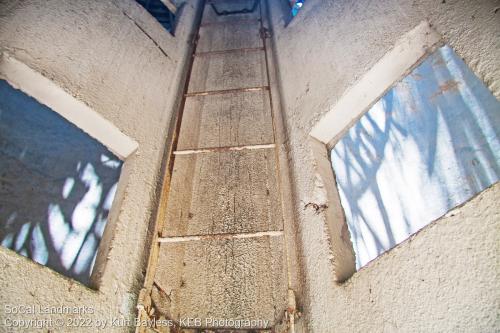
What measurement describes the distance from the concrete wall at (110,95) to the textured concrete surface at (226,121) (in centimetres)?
25

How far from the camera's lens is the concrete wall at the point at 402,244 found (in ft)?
3.21

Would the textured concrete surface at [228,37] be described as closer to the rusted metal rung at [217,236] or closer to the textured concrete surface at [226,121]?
the textured concrete surface at [226,121]

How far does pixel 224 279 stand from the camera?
1874mm

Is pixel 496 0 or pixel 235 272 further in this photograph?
pixel 235 272

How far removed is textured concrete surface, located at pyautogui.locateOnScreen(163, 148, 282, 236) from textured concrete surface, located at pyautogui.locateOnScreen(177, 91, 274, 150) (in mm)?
160

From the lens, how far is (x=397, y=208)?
148 inches

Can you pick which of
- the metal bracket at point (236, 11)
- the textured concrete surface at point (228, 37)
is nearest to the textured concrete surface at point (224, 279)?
the textured concrete surface at point (228, 37)

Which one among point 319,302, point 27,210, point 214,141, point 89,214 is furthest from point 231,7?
point 319,302

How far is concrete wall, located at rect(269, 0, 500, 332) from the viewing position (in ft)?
3.21

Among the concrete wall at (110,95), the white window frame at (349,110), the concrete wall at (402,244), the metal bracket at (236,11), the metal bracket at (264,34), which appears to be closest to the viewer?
the concrete wall at (402,244)

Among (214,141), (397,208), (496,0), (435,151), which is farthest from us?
(397,208)

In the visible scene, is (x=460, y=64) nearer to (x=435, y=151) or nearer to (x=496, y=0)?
(x=435, y=151)

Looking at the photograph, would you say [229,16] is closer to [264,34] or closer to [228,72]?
[264,34]

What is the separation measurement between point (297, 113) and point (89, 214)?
449 cm
